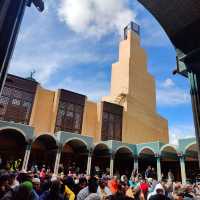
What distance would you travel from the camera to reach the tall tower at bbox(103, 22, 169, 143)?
2495 centimetres

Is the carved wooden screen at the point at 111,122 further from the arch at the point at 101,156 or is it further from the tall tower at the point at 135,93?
the arch at the point at 101,156

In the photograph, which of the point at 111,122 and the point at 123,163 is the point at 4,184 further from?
the point at 123,163

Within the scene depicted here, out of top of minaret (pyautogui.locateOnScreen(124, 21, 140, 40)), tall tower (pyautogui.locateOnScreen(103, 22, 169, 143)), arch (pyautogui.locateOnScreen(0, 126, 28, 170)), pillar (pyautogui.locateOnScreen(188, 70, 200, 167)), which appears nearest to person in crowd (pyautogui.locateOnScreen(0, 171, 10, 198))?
pillar (pyautogui.locateOnScreen(188, 70, 200, 167))

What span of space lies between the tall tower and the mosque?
0.41 ft

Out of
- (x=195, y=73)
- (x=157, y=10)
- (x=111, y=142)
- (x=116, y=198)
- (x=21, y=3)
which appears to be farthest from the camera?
(x=111, y=142)

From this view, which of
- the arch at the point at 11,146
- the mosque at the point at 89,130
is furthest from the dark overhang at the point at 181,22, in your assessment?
the arch at the point at 11,146

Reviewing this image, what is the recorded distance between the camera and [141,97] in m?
27.8

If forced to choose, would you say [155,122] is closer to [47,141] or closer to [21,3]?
[47,141]

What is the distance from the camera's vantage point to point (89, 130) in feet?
71.6

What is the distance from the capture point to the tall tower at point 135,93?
25.0m

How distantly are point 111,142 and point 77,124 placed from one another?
401 centimetres

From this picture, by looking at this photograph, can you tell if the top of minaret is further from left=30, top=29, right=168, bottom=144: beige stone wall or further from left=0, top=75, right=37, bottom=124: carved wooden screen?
left=0, top=75, right=37, bottom=124: carved wooden screen

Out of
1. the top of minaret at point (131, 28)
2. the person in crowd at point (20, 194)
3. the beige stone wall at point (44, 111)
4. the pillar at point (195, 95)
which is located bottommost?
the person in crowd at point (20, 194)

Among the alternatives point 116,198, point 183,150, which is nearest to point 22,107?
point 183,150
